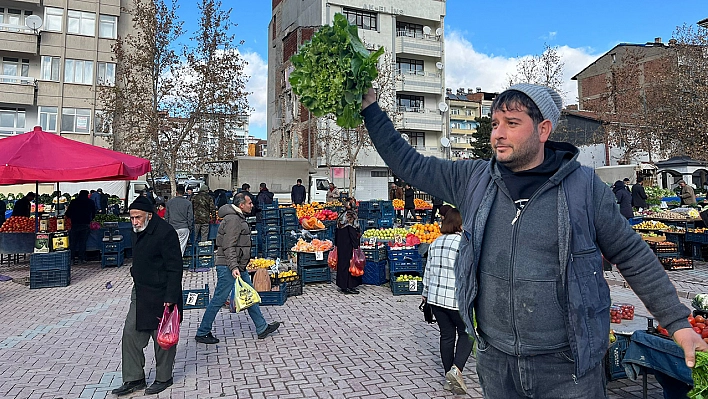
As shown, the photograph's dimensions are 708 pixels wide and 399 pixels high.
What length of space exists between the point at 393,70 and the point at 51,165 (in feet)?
104

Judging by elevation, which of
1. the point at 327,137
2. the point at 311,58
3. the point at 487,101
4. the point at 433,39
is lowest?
the point at 311,58

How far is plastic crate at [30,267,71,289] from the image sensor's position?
10.1m

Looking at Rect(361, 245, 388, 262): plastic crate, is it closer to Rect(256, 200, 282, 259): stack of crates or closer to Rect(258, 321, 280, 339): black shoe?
Rect(258, 321, 280, 339): black shoe

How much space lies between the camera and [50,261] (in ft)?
33.7

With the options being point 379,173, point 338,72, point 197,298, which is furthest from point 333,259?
point 379,173

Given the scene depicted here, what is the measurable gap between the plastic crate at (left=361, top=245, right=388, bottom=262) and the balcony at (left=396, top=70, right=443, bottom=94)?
101 feet

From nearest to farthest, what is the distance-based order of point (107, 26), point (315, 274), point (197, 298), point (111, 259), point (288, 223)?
point (197, 298), point (315, 274), point (111, 259), point (288, 223), point (107, 26)

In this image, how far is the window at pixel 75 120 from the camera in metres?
32.2

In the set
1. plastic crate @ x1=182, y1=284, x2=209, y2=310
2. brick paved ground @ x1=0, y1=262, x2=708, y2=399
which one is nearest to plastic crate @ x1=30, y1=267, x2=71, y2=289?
brick paved ground @ x1=0, y1=262, x2=708, y2=399

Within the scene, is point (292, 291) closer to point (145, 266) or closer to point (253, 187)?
point (145, 266)

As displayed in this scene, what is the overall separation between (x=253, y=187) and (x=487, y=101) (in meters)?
62.5

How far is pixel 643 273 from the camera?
197cm

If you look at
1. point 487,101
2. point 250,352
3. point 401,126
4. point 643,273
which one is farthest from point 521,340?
point 487,101

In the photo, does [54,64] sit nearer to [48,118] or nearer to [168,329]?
[48,118]
